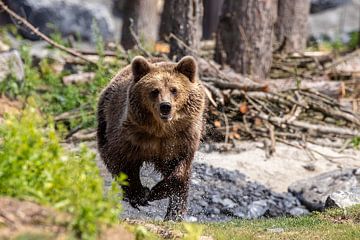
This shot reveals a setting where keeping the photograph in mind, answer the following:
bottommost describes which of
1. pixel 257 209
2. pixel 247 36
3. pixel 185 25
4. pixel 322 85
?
pixel 257 209

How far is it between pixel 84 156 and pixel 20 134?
0.40 m

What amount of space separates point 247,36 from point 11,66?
11.9 feet

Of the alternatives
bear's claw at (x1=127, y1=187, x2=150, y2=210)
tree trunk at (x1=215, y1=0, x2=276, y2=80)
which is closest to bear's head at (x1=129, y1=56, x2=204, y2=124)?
bear's claw at (x1=127, y1=187, x2=150, y2=210)

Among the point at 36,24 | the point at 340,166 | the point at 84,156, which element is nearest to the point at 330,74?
the point at 340,166

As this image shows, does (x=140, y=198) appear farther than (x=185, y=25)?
No

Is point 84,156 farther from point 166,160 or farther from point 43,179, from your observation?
point 166,160

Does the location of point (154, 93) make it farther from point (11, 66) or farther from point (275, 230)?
point (11, 66)

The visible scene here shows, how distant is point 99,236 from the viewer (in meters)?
4.26

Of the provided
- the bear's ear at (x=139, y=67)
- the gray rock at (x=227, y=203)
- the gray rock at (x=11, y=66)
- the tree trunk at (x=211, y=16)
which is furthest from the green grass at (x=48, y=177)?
the tree trunk at (x=211, y=16)

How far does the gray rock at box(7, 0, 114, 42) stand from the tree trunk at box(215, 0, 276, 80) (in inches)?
242

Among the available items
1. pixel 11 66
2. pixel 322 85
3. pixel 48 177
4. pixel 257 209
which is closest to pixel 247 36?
pixel 322 85

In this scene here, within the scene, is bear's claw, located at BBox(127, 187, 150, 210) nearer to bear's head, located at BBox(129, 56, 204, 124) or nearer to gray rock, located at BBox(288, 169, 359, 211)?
bear's head, located at BBox(129, 56, 204, 124)

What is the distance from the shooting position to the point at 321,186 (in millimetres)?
9336

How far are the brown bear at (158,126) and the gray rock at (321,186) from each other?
85.0 inches
